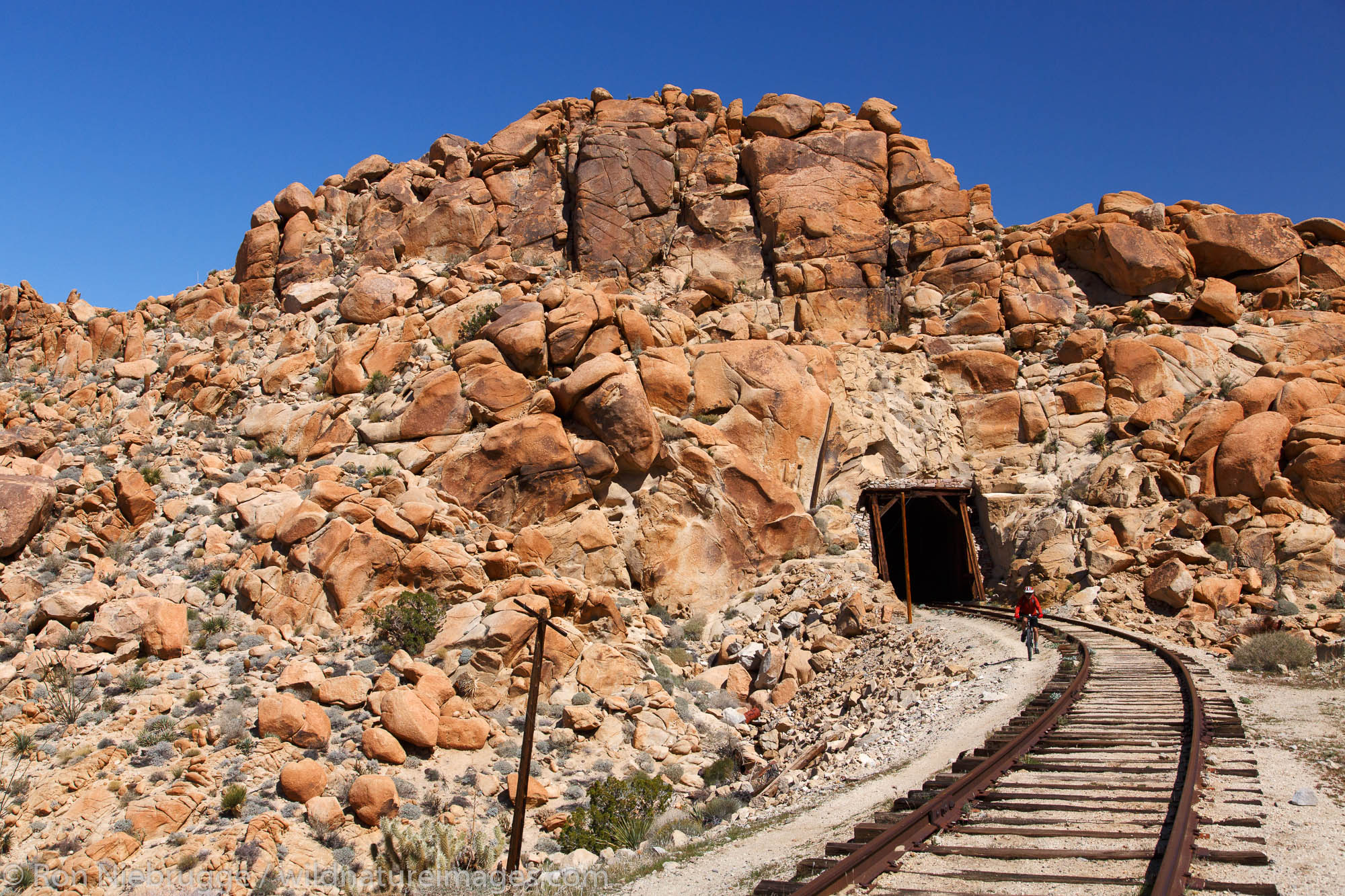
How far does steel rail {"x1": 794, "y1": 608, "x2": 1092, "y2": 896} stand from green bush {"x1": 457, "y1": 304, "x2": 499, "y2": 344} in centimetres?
2161

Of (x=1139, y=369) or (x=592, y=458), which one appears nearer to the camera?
(x=592, y=458)

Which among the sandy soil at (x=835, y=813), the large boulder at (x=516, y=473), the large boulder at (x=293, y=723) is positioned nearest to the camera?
the sandy soil at (x=835, y=813)

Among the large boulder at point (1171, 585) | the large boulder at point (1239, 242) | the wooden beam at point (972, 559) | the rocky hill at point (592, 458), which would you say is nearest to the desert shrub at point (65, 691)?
the rocky hill at point (592, 458)

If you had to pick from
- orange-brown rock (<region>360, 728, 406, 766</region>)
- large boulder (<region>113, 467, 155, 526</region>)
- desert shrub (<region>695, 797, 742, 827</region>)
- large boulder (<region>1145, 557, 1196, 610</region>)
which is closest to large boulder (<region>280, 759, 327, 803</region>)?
orange-brown rock (<region>360, 728, 406, 766</region>)

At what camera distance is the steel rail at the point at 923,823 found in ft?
20.2

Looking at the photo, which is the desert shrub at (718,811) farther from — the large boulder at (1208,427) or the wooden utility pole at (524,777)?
the large boulder at (1208,427)

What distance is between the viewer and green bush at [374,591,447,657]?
17281mm

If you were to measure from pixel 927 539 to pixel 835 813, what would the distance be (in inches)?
1089

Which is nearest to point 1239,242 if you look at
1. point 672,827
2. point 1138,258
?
point 1138,258

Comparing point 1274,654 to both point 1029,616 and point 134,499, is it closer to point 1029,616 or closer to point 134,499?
point 1029,616

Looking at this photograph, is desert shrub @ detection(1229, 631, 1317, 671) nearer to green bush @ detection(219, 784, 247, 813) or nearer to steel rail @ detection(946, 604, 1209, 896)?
steel rail @ detection(946, 604, 1209, 896)

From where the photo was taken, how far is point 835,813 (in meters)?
9.59

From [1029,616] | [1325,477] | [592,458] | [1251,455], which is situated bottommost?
[1029,616]

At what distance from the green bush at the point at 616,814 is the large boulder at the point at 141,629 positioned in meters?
9.27
